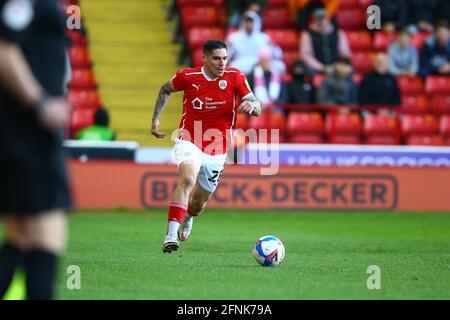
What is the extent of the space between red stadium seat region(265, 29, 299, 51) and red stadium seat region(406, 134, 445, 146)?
10.6ft

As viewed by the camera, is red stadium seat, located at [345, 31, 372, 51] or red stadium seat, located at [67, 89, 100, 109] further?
red stadium seat, located at [345, 31, 372, 51]

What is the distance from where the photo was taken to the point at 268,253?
33.2 ft

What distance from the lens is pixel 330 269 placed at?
994 centimetres

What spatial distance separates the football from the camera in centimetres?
1012

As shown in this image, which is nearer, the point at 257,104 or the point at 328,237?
the point at 257,104

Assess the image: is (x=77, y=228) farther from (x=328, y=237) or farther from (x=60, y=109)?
(x=60, y=109)

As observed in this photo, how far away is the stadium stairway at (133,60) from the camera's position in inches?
827

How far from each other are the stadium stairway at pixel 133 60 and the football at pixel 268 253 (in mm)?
10094

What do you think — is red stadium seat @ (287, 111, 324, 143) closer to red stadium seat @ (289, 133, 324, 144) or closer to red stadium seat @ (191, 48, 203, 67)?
red stadium seat @ (289, 133, 324, 144)

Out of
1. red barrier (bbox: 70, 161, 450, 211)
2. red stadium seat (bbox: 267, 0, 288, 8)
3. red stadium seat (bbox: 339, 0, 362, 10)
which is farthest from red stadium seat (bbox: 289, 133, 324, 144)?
red stadium seat (bbox: 339, 0, 362, 10)

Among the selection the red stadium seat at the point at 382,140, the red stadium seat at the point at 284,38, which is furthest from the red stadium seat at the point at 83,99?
the red stadium seat at the point at 382,140
